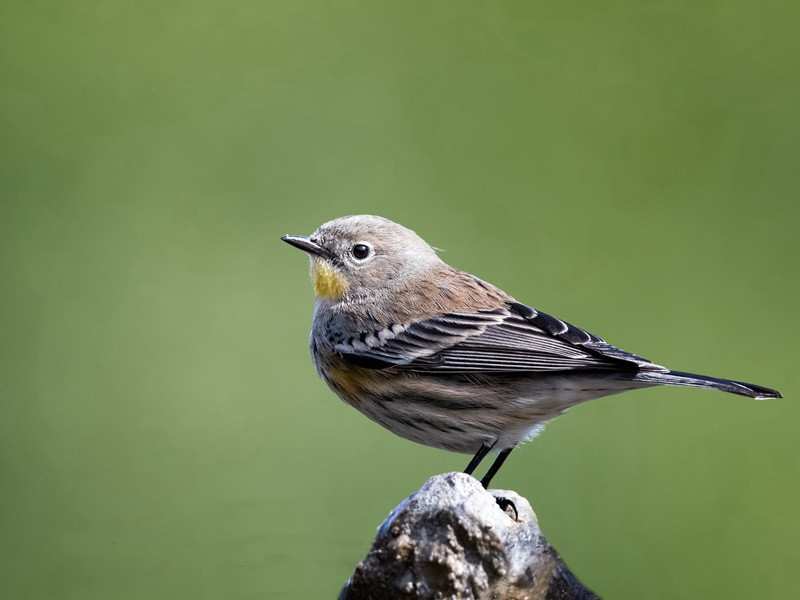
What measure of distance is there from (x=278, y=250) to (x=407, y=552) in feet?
14.8

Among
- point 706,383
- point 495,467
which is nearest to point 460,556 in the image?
point 706,383

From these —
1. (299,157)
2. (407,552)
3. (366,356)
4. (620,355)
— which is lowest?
(407,552)

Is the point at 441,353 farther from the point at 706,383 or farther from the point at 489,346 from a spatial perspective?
the point at 706,383

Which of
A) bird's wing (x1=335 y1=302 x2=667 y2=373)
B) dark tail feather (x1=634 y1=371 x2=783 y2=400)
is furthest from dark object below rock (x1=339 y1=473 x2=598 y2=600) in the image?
bird's wing (x1=335 y1=302 x2=667 y2=373)

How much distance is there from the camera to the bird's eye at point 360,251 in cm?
516

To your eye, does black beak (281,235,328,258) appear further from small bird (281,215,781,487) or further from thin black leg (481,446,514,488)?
thin black leg (481,446,514,488)

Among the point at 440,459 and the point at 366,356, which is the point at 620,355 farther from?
the point at 440,459

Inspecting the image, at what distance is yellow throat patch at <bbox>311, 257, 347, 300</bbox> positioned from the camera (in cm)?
515

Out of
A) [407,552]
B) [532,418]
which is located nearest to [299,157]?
[532,418]

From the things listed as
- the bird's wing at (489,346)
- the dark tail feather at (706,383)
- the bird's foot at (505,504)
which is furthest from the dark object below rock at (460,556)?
the bird's wing at (489,346)

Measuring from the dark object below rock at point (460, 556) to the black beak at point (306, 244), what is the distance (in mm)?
2136

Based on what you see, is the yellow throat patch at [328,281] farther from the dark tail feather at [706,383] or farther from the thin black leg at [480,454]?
the dark tail feather at [706,383]

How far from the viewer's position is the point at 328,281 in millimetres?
5172

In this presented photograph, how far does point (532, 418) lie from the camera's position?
445cm
